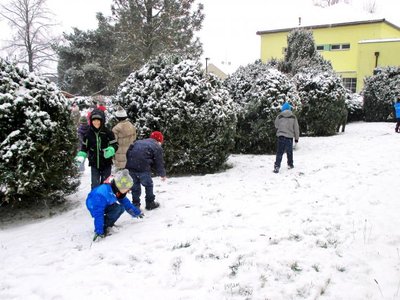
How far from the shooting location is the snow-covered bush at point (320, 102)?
46.1 feet

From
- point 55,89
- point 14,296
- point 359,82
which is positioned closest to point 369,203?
point 14,296

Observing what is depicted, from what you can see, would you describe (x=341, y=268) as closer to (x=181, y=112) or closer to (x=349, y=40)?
(x=181, y=112)

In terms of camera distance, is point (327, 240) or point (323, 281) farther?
point (327, 240)

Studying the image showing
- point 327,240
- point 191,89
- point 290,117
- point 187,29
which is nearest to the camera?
point 327,240

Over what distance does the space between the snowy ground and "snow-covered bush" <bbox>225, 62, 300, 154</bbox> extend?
367 cm

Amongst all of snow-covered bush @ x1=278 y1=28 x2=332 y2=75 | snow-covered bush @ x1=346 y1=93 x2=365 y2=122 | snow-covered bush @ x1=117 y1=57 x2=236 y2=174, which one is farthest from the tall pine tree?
snow-covered bush @ x1=117 y1=57 x2=236 y2=174

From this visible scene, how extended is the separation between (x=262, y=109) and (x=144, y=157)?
563 cm

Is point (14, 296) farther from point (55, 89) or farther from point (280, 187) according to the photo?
point (280, 187)

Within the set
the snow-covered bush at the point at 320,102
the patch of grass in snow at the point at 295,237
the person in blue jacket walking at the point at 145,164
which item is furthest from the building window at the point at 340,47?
the patch of grass in snow at the point at 295,237

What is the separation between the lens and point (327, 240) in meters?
4.29

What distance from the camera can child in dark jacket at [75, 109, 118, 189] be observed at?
5770 millimetres

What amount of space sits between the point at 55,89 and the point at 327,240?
4903 mm

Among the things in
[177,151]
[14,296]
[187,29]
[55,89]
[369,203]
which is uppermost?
[187,29]

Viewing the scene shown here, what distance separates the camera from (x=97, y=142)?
5816 millimetres
